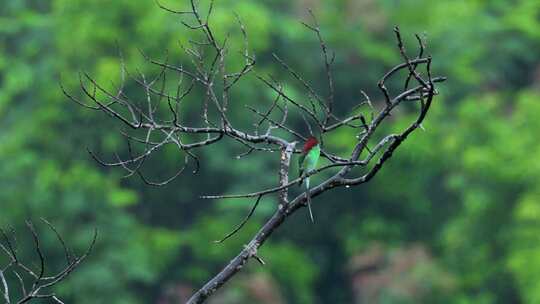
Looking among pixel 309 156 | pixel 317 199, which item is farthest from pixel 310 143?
pixel 317 199

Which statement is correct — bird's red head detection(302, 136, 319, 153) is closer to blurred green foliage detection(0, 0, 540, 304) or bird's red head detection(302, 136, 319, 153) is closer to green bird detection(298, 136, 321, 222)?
green bird detection(298, 136, 321, 222)

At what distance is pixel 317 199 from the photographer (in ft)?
86.5

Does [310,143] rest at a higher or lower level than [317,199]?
lower

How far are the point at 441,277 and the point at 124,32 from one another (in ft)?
24.1

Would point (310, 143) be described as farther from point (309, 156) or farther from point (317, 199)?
point (317, 199)

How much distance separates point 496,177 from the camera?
24.0 m

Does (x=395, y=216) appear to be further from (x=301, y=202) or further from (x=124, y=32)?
(x=301, y=202)

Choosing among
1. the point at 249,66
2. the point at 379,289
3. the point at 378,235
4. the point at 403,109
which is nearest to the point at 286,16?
the point at 403,109

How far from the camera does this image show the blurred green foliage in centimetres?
2317

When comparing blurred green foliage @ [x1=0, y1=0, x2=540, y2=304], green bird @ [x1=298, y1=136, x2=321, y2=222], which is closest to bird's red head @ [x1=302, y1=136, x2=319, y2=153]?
green bird @ [x1=298, y1=136, x2=321, y2=222]

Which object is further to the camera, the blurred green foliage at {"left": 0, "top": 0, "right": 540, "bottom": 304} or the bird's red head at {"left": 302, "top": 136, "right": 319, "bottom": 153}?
the blurred green foliage at {"left": 0, "top": 0, "right": 540, "bottom": 304}

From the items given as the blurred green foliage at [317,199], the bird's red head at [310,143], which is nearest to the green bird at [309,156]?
the bird's red head at [310,143]

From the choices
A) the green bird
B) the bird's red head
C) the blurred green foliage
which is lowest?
the green bird

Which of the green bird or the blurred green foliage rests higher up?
the blurred green foliage
